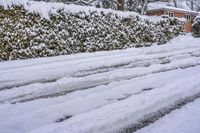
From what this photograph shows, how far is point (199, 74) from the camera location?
967cm

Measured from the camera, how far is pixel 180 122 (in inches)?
218

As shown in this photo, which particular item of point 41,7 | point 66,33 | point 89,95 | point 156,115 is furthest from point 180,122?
point 66,33

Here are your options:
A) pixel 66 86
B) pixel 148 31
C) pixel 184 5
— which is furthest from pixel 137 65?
pixel 184 5

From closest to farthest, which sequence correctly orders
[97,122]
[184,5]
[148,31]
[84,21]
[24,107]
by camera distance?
[97,122] < [24,107] < [84,21] < [148,31] < [184,5]

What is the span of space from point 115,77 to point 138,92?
2051mm

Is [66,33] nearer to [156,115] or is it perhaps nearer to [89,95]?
[89,95]

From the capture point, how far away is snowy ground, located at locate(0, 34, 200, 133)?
5.45 metres

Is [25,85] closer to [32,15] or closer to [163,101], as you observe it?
[163,101]

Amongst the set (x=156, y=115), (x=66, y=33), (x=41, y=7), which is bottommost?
(x=156, y=115)

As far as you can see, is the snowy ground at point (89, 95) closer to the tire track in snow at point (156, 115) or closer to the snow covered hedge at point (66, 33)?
the tire track in snow at point (156, 115)

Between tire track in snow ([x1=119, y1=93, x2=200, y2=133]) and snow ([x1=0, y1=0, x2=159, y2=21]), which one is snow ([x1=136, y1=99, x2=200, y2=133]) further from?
snow ([x1=0, y1=0, x2=159, y2=21])

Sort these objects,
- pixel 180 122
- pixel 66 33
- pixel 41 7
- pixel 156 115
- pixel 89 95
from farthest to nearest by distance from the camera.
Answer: pixel 66 33 < pixel 41 7 < pixel 89 95 < pixel 156 115 < pixel 180 122

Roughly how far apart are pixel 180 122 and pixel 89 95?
7.49 feet

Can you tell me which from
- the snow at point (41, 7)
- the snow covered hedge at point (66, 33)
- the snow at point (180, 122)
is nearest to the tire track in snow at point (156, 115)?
the snow at point (180, 122)
